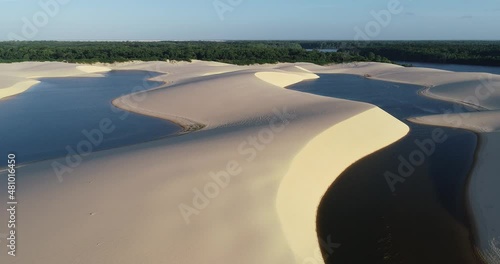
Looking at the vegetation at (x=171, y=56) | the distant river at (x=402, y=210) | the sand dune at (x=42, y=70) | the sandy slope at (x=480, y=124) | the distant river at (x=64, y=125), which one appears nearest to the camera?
the distant river at (x=402, y=210)

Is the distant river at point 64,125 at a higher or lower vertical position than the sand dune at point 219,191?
lower

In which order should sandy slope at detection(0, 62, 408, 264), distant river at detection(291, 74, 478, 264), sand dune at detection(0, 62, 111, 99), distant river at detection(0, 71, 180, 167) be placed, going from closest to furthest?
sandy slope at detection(0, 62, 408, 264)
distant river at detection(291, 74, 478, 264)
distant river at detection(0, 71, 180, 167)
sand dune at detection(0, 62, 111, 99)

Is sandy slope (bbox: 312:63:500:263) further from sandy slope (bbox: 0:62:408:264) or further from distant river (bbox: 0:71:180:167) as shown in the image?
distant river (bbox: 0:71:180:167)

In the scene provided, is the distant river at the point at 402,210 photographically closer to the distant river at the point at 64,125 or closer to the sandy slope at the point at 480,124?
the sandy slope at the point at 480,124

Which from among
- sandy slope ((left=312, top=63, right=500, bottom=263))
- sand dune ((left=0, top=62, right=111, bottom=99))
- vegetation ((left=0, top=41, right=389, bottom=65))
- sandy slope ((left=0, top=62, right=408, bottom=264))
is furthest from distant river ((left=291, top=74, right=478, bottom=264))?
vegetation ((left=0, top=41, right=389, bottom=65))

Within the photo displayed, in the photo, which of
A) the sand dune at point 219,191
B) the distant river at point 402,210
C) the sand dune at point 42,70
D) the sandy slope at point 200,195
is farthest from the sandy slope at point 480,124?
the sand dune at point 42,70

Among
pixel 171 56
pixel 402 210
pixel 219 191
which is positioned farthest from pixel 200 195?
pixel 171 56

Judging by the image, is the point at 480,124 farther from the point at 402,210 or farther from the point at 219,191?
the point at 219,191
